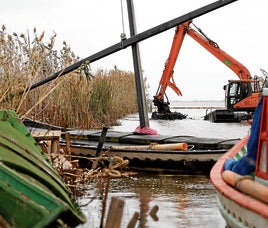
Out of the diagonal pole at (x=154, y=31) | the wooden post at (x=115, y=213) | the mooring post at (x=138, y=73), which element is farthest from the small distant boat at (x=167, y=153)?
the wooden post at (x=115, y=213)

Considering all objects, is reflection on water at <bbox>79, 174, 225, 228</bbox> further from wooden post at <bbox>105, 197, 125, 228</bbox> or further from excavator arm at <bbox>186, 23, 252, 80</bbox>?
excavator arm at <bbox>186, 23, 252, 80</bbox>

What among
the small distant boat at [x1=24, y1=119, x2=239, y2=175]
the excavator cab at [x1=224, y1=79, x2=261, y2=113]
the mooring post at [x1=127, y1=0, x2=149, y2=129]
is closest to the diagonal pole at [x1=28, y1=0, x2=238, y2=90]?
the mooring post at [x1=127, y1=0, x2=149, y2=129]

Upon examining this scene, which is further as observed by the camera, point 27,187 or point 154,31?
point 154,31

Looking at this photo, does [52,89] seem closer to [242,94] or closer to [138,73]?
[138,73]

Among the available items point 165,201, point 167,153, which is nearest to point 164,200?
point 165,201

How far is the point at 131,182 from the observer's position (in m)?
10.4

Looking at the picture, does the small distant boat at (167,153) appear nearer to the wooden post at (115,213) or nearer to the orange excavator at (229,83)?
the wooden post at (115,213)

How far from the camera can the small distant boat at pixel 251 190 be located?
14.3 feet

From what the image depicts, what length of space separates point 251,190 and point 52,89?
2621mm

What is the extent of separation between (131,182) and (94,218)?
3.39 meters

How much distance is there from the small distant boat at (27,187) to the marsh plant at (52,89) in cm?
105

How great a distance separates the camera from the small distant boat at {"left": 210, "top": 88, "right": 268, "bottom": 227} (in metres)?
4.36

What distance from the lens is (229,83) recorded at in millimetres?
34594

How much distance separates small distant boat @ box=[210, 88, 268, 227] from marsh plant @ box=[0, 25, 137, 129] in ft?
6.96
